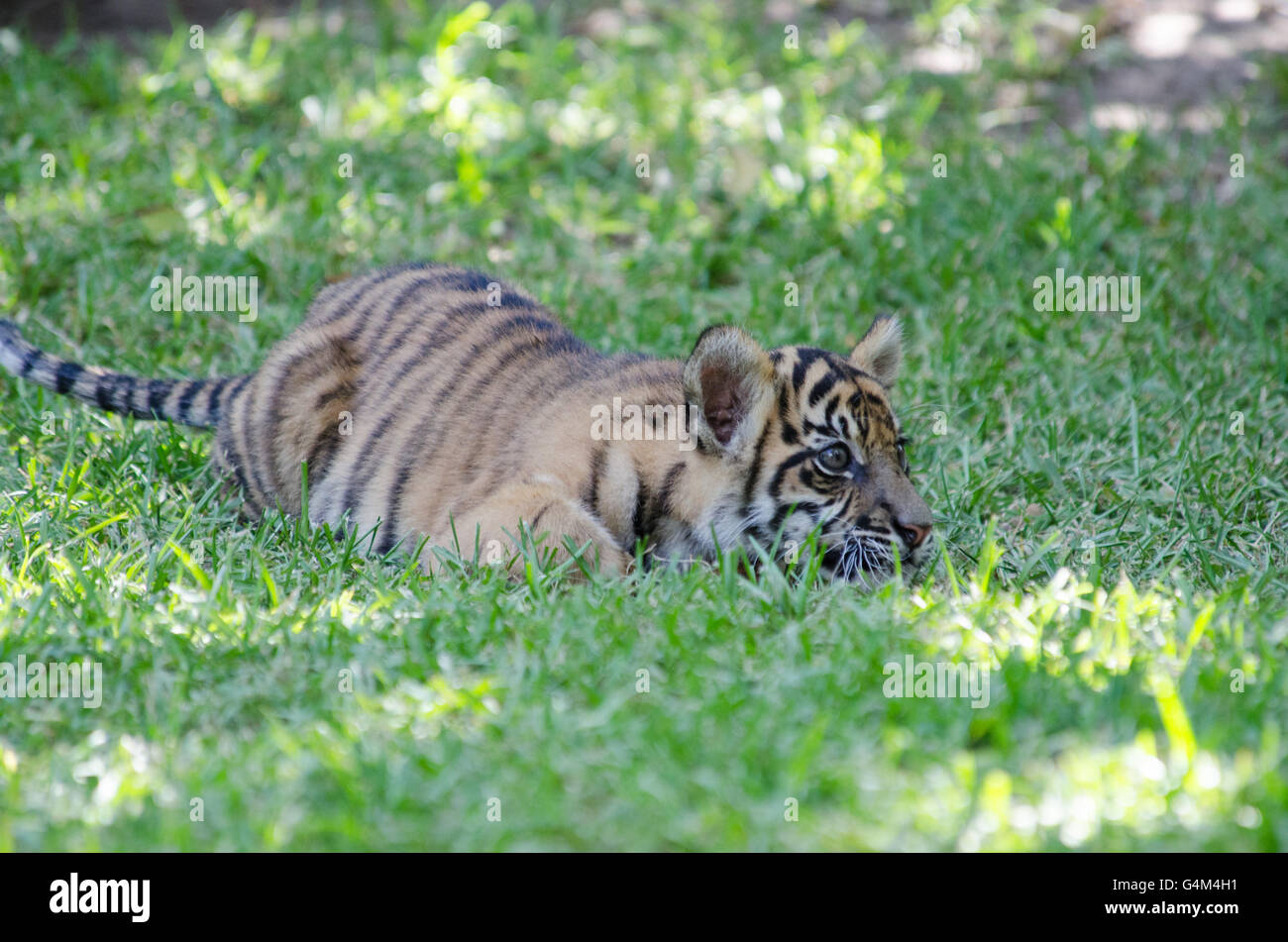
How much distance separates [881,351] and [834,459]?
0.57 m

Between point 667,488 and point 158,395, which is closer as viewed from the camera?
point 667,488

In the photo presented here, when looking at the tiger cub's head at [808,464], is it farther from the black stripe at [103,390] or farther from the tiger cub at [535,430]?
the black stripe at [103,390]

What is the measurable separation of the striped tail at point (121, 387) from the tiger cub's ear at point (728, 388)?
1.81m

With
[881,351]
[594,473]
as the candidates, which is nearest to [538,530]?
[594,473]

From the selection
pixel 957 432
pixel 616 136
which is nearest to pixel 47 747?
pixel 957 432

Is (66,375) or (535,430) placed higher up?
(66,375)

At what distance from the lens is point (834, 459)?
383cm

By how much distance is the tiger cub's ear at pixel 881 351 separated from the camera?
165 inches

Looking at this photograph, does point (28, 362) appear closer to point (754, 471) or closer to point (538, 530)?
point (538, 530)

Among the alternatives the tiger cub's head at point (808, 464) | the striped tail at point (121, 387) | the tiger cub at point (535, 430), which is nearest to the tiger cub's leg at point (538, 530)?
the tiger cub at point (535, 430)

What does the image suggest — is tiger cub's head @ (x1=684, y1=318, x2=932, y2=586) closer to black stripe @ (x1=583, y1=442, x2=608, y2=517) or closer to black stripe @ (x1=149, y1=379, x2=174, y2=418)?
black stripe @ (x1=583, y1=442, x2=608, y2=517)

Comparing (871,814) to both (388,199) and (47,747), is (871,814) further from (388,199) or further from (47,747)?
(388,199)

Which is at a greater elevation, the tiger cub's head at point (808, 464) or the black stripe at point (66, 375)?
the black stripe at point (66, 375)
